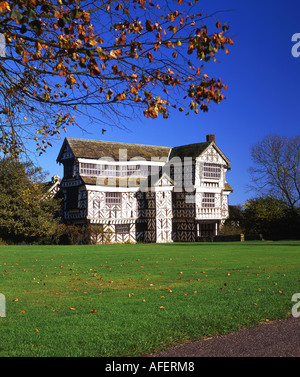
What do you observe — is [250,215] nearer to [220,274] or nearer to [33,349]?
[220,274]

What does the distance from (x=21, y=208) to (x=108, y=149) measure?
1264 cm

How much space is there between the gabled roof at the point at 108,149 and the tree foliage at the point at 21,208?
614cm

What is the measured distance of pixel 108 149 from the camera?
161 feet

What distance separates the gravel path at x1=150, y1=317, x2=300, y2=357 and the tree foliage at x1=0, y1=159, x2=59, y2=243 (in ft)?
118

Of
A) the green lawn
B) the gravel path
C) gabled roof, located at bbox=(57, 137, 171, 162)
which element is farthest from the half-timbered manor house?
the gravel path

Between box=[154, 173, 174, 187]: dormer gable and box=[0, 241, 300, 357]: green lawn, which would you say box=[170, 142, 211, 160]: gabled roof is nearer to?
box=[154, 173, 174, 187]: dormer gable

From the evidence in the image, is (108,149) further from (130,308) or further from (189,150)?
(130,308)

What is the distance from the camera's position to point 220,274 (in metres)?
13.6

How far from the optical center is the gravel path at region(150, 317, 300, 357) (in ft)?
17.8

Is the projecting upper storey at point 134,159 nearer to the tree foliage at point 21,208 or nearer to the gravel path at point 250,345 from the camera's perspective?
the tree foliage at point 21,208

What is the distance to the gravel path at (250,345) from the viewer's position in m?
5.43

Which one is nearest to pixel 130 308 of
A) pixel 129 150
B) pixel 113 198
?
pixel 113 198

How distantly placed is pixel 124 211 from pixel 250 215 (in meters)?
15.0
